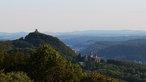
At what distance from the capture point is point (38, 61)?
74250 mm

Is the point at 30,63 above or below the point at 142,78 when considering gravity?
above

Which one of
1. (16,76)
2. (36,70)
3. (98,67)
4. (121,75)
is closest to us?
(16,76)

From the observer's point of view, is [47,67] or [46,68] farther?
[47,67]

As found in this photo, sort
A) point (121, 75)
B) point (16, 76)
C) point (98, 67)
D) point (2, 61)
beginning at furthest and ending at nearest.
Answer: point (98, 67)
point (121, 75)
point (2, 61)
point (16, 76)

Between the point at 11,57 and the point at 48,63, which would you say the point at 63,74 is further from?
the point at 11,57

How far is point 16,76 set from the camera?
55781mm

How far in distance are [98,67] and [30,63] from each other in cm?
11578

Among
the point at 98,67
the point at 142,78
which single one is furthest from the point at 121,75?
the point at 98,67

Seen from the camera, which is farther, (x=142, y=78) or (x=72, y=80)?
(x=142, y=78)

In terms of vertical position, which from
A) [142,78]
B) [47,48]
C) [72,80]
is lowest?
[142,78]

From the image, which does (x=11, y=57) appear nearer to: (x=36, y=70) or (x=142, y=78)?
(x=36, y=70)

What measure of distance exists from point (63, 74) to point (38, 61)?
4.89 meters

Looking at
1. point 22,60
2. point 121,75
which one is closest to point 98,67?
point 121,75

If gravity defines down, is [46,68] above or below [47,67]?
below
